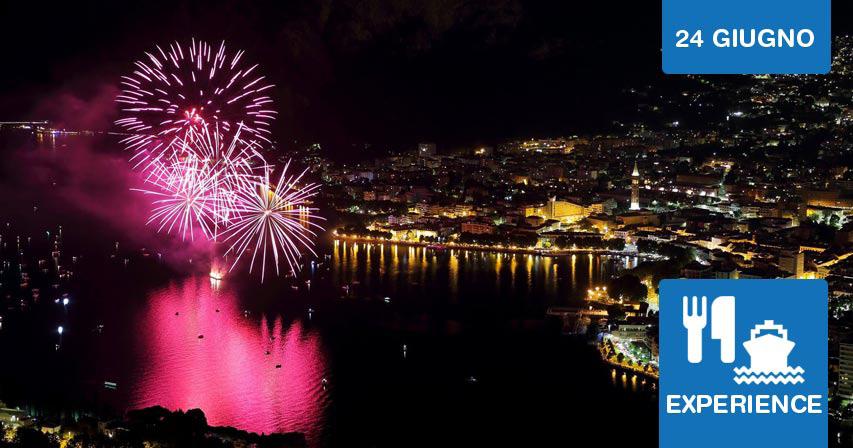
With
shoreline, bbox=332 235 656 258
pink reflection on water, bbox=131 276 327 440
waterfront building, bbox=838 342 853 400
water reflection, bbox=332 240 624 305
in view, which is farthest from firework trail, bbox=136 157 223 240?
waterfront building, bbox=838 342 853 400

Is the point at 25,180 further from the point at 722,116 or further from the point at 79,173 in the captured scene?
the point at 722,116

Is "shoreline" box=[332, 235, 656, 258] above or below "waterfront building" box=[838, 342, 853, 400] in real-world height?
above

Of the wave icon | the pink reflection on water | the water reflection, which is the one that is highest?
the wave icon

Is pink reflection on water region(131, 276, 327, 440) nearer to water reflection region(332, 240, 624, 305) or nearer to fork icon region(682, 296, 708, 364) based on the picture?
water reflection region(332, 240, 624, 305)

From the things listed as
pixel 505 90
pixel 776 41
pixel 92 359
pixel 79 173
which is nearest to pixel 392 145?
pixel 505 90

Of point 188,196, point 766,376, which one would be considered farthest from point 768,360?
point 188,196

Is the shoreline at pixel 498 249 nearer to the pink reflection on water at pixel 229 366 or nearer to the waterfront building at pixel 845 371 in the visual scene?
the pink reflection on water at pixel 229 366
